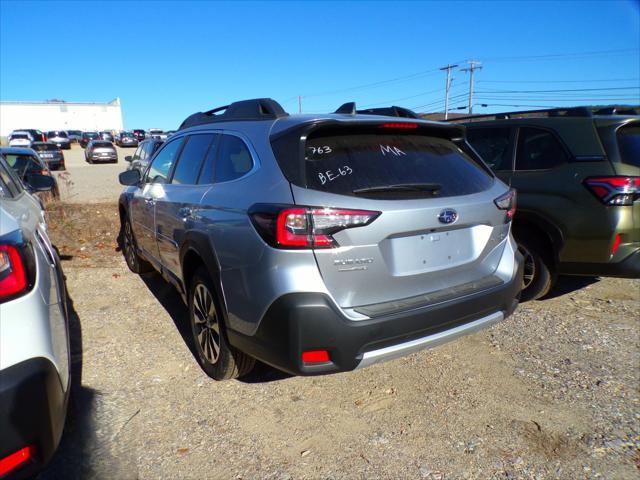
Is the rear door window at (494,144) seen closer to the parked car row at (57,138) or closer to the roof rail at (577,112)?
the roof rail at (577,112)

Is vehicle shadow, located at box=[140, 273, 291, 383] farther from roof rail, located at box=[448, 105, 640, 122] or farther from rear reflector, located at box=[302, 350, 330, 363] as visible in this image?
roof rail, located at box=[448, 105, 640, 122]

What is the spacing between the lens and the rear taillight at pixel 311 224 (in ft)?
6.97

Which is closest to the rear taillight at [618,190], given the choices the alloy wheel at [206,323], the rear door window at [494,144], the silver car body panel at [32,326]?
the rear door window at [494,144]

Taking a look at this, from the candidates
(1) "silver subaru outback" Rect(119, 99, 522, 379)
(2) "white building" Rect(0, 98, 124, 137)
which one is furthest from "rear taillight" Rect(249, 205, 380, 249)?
(2) "white building" Rect(0, 98, 124, 137)

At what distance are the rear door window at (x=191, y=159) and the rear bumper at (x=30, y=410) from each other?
184cm

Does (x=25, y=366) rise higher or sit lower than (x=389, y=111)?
lower

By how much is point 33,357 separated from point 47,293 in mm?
340

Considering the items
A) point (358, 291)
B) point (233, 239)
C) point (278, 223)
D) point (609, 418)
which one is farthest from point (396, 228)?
point (609, 418)

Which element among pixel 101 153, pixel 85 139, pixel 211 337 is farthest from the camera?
pixel 85 139

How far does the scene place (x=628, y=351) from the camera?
3473 mm

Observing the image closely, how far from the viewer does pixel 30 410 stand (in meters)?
1.59

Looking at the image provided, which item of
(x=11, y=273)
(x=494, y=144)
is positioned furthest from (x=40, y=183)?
(x=494, y=144)

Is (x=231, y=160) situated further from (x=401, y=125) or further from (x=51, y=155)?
(x=51, y=155)

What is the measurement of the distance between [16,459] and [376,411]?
186 cm
